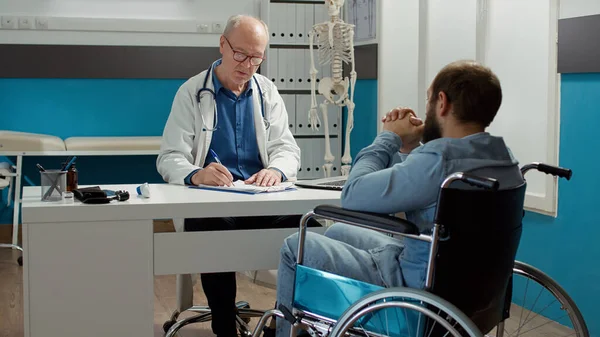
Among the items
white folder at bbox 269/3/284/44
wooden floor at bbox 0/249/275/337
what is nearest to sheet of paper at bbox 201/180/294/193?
wooden floor at bbox 0/249/275/337

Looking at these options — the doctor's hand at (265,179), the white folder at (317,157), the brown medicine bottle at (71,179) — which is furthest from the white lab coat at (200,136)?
the white folder at (317,157)

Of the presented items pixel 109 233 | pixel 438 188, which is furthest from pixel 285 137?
pixel 438 188

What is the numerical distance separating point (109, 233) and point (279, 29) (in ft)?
10.8

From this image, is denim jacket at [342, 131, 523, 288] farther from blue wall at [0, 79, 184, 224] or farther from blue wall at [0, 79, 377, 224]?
blue wall at [0, 79, 184, 224]

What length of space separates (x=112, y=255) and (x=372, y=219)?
29.3 inches

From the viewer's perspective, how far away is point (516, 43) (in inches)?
133

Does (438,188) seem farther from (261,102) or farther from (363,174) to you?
(261,102)

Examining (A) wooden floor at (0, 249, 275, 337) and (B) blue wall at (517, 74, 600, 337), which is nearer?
(B) blue wall at (517, 74, 600, 337)

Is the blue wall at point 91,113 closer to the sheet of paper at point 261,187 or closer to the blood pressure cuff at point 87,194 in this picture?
the sheet of paper at point 261,187

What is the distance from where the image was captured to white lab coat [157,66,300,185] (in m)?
2.67

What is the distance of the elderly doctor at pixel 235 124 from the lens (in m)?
2.71

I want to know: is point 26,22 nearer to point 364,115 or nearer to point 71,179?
point 364,115

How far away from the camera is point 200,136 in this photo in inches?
109

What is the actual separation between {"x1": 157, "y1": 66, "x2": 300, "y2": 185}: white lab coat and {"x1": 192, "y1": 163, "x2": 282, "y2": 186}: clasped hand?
0.26 ft
